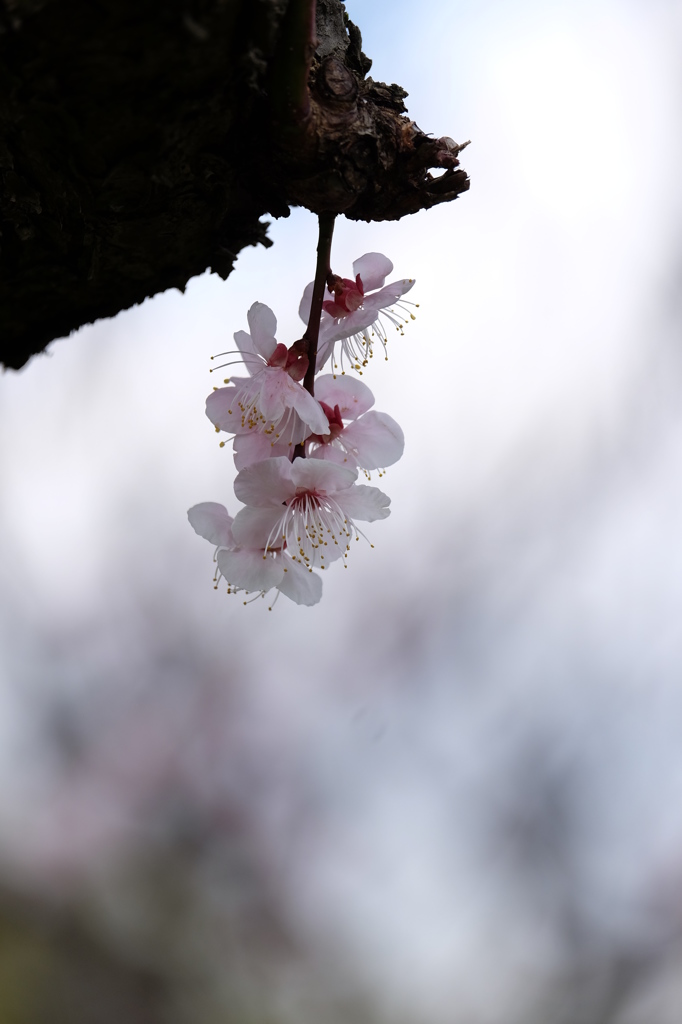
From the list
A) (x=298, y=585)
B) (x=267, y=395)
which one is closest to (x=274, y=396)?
(x=267, y=395)

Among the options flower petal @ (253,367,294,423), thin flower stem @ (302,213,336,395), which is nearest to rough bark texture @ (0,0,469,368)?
thin flower stem @ (302,213,336,395)

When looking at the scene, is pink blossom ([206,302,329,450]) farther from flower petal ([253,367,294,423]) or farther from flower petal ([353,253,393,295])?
flower petal ([353,253,393,295])

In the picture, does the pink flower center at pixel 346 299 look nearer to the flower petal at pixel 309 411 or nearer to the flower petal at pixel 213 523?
the flower petal at pixel 309 411

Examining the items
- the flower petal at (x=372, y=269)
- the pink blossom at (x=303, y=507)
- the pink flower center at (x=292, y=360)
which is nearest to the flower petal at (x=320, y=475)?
the pink blossom at (x=303, y=507)

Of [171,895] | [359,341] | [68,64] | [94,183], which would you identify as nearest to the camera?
[68,64]

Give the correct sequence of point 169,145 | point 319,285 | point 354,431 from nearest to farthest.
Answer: point 169,145 → point 319,285 → point 354,431

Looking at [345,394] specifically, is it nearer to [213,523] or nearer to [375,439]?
[375,439]

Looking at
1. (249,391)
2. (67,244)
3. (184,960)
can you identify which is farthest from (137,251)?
(184,960)

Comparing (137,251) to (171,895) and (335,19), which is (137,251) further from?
(171,895)
